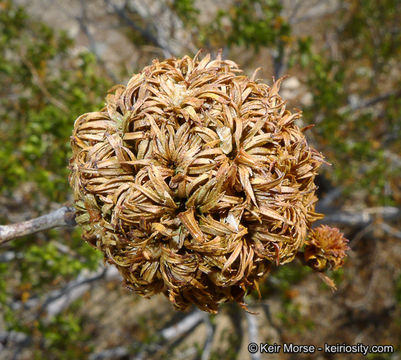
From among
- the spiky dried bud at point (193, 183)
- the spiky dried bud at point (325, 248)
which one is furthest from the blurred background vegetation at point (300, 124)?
the spiky dried bud at point (325, 248)

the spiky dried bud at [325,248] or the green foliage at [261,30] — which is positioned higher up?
the green foliage at [261,30]

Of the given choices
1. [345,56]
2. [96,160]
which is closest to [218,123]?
[96,160]

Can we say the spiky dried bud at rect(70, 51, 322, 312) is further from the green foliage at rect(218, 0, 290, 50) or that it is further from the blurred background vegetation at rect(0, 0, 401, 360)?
the green foliage at rect(218, 0, 290, 50)

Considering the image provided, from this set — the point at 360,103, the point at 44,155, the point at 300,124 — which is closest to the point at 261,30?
the point at 300,124

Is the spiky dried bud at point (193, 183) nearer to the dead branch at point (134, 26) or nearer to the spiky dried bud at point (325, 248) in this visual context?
the spiky dried bud at point (325, 248)

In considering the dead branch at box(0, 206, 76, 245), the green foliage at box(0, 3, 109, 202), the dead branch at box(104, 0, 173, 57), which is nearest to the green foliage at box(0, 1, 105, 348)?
the green foliage at box(0, 3, 109, 202)
